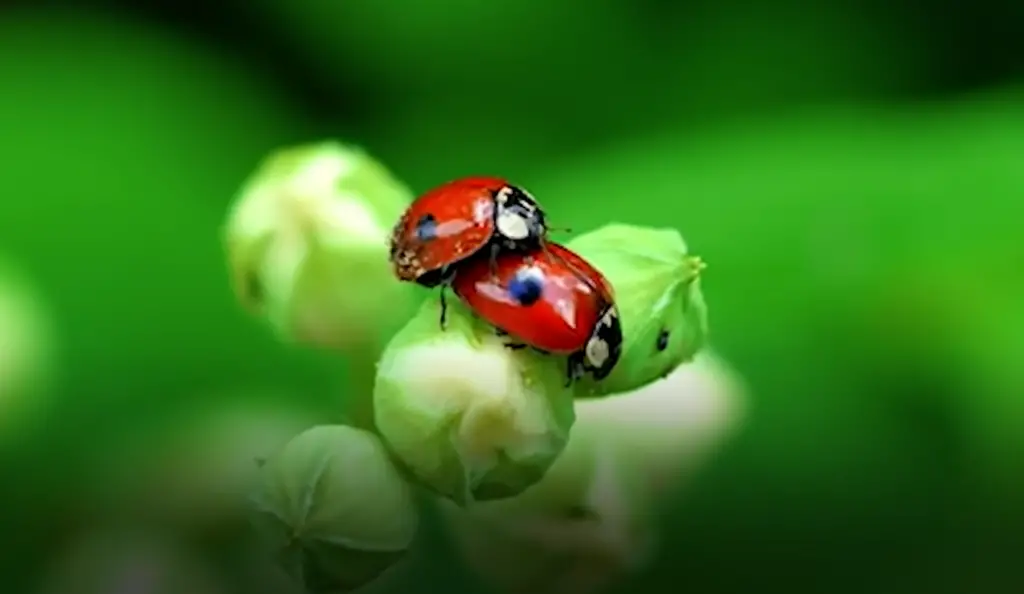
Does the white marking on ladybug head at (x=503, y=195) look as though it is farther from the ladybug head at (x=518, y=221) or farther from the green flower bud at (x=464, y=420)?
the green flower bud at (x=464, y=420)

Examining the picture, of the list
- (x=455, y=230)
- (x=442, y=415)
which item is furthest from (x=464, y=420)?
(x=455, y=230)

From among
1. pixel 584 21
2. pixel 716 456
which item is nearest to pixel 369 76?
pixel 584 21

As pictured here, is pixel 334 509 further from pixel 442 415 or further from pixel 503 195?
pixel 503 195

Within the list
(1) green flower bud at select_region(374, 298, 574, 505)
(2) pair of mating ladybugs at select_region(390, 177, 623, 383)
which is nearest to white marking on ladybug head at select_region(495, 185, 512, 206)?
(2) pair of mating ladybugs at select_region(390, 177, 623, 383)

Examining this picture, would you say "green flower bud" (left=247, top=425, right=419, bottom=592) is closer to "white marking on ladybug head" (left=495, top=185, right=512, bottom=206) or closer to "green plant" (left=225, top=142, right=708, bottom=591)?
"green plant" (left=225, top=142, right=708, bottom=591)

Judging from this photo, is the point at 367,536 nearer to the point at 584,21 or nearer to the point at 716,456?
the point at 716,456

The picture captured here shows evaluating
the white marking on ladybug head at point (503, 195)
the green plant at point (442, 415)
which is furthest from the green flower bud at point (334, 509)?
the white marking on ladybug head at point (503, 195)
